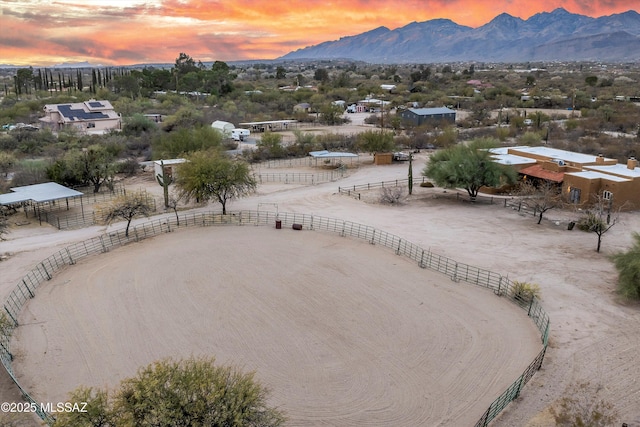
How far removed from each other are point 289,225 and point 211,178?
679 centimetres

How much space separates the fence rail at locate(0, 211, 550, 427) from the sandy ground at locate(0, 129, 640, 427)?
49 centimetres

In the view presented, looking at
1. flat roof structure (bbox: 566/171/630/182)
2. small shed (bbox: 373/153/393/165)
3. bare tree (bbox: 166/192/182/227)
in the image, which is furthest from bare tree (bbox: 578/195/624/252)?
bare tree (bbox: 166/192/182/227)

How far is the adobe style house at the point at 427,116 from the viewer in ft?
271

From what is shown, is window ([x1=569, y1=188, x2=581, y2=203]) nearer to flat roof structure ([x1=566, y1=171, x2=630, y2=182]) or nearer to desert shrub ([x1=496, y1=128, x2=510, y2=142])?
flat roof structure ([x1=566, y1=171, x2=630, y2=182])

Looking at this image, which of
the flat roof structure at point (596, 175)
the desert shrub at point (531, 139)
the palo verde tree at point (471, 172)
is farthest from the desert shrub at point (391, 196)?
the desert shrub at point (531, 139)

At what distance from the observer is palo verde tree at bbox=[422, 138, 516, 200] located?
4092 centimetres

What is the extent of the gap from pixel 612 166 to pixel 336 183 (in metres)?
23.6

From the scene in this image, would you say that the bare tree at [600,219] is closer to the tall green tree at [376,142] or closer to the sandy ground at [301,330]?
the sandy ground at [301,330]

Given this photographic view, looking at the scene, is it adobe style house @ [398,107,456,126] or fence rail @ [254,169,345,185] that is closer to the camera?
fence rail @ [254,169,345,185]

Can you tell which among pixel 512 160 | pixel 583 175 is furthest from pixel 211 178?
pixel 583 175

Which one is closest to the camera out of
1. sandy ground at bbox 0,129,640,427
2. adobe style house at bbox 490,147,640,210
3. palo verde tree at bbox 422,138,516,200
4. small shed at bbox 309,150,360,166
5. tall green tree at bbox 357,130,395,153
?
sandy ground at bbox 0,129,640,427

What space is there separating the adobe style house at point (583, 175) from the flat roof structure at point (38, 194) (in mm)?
35024

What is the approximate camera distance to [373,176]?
51.2 m

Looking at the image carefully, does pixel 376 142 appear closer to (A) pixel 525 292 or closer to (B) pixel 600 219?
(B) pixel 600 219
